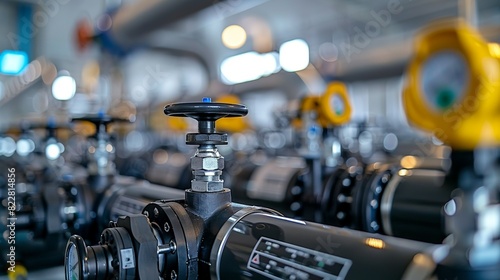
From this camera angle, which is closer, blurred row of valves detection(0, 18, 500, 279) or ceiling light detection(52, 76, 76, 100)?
blurred row of valves detection(0, 18, 500, 279)

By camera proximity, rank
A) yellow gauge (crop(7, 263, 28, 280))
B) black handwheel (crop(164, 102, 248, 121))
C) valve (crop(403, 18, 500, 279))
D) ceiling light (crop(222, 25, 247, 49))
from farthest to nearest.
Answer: ceiling light (crop(222, 25, 247, 49)) < yellow gauge (crop(7, 263, 28, 280)) < black handwheel (crop(164, 102, 248, 121)) < valve (crop(403, 18, 500, 279))

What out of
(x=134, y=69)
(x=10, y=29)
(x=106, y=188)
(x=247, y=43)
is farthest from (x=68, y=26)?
(x=106, y=188)

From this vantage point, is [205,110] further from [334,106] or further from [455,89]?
[334,106]

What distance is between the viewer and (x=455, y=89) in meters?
0.33

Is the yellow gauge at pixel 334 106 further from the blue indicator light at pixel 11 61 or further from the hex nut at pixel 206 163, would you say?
the blue indicator light at pixel 11 61

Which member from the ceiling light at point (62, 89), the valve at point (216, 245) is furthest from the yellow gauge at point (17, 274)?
the ceiling light at point (62, 89)

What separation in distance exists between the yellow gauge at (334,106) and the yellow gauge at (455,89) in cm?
95

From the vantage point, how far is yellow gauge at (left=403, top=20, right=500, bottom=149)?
0.29 m

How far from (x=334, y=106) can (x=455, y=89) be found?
1027 millimetres

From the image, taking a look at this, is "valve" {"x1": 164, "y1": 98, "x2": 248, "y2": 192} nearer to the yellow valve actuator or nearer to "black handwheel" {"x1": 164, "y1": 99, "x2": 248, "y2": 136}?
"black handwheel" {"x1": 164, "y1": 99, "x2": 248, "y2": 136}

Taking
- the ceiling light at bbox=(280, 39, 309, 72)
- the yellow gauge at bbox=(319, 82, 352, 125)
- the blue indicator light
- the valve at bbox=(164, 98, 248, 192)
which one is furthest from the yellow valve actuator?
the blue indicator light

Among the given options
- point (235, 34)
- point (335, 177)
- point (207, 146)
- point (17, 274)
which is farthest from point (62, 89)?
point (235, 34)

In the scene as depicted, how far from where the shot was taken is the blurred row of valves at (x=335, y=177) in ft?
1.01

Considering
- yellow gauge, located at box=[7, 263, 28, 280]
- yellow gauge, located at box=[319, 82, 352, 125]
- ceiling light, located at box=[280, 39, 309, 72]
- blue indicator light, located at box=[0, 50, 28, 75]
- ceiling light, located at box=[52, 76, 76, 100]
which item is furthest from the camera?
ceiling light, located at box=[280, 39, 309, 72]
